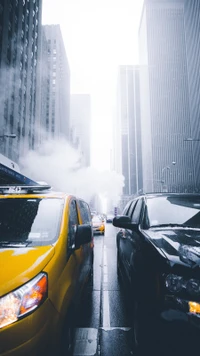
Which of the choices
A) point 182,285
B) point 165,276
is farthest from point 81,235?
point 182,285

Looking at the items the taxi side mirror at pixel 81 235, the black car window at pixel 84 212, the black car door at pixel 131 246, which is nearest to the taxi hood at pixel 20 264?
the taxi side mirror at pixel 81 235

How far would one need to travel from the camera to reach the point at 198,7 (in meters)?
89.2

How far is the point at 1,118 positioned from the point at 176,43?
123981 millimetres

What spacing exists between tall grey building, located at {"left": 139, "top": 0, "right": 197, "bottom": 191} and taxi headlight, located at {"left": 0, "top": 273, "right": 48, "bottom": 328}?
83.8m

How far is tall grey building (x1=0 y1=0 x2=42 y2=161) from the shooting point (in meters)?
38.2

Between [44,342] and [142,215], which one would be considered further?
[142,215]

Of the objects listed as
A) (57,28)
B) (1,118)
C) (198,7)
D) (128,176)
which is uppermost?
(198,7)

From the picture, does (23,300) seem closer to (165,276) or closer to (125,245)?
(165,276)

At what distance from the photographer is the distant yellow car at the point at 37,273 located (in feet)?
5.22

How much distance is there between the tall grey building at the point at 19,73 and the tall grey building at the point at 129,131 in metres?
112

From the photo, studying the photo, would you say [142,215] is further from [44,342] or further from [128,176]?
[128,176]

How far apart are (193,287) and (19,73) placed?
51.3 metres

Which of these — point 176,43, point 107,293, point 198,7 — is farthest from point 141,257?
point 176,43

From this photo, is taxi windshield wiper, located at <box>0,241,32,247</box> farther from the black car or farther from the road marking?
the road marking
